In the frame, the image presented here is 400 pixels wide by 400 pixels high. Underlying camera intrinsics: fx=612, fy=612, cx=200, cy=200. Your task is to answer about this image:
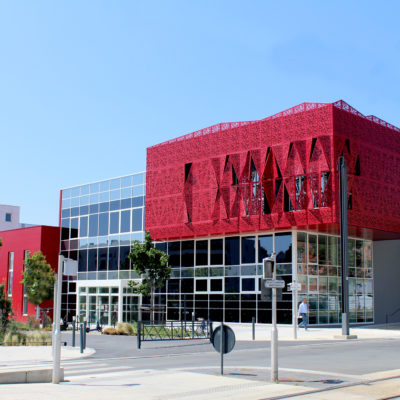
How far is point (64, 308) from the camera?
51.7 meters

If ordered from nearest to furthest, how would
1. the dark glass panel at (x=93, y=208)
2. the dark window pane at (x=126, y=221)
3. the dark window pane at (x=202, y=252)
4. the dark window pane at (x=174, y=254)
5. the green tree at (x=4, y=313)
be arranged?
the green tree at (x=4, y=313) < the dark window pane at (x=202, y=252) < the dark window pane at (x=174, y=254) < the dark window pane at (x=126, y=221) < the dark glass panel at (x=93, y=208)

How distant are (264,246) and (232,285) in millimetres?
3492

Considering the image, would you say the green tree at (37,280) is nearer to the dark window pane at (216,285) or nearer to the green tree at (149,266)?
the green tree at (149,266)

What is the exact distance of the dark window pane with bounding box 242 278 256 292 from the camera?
126ft

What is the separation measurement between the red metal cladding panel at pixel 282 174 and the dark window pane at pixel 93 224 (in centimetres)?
849

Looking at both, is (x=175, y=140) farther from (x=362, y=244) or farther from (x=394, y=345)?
(x=394, y=345)

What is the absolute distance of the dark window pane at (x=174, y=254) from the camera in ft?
144

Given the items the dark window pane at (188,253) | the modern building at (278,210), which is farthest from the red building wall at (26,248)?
the dark window pane at (188,253)

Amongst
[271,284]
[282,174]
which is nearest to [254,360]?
[271,284]

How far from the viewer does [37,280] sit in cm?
4628

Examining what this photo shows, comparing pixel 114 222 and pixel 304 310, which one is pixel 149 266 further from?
pixel 114 222

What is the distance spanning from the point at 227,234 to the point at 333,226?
754 cm

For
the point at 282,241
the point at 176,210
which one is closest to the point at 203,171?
the point at 176,210

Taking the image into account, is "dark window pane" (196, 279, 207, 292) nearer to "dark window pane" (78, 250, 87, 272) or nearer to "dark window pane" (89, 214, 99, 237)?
"dark window pane" (89, 214, 99, 237)
